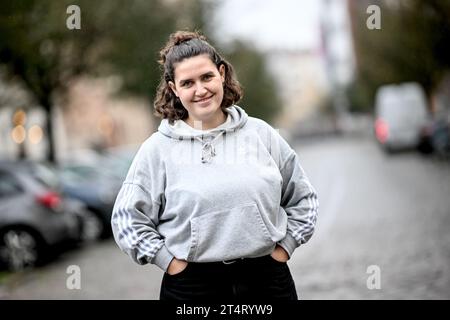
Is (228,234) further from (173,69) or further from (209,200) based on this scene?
(173,69)

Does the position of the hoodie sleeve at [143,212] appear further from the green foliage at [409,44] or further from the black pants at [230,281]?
the green foliage at [409,44]

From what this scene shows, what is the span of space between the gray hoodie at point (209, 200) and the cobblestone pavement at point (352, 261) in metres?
3.83

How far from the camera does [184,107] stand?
301 centimetres

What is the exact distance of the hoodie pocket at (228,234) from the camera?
108 inches

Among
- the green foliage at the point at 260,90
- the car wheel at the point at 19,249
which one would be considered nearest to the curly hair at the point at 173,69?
the car wheel at the point at 19,249

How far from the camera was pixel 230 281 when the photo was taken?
2826mm

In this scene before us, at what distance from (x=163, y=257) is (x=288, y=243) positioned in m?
0.49

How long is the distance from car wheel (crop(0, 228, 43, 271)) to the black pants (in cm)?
774

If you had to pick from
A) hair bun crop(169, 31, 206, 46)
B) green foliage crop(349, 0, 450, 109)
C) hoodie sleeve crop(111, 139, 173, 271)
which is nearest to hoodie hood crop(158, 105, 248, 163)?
hoodie sleeve crop(111, 139, 173, 271)

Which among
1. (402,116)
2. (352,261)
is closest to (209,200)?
(352,261)

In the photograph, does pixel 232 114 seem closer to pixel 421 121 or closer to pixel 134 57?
pixel 134 57

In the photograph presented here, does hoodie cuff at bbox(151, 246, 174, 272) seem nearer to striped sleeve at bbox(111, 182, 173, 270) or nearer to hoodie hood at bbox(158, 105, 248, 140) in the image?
striped sleeve at bbox(111, 182, 173, 270)

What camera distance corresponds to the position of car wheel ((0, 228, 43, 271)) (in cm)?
1008
